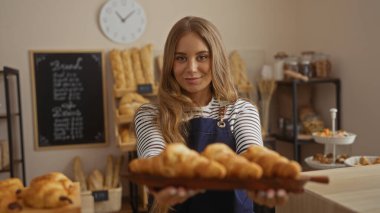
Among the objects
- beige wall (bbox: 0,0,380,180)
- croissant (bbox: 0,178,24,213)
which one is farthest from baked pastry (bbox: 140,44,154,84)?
croissant (bbox: 0,178,24,213)

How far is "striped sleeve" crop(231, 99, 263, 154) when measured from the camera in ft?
4.69

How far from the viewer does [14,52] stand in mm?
3434

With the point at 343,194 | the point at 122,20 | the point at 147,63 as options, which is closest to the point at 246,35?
the point at 147,63

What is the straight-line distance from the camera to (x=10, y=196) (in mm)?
1066

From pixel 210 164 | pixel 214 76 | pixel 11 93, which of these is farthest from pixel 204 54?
pixel 11 93

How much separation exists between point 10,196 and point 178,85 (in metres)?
0.68

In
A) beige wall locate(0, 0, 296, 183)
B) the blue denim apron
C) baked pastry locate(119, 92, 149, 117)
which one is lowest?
the blue denim apron

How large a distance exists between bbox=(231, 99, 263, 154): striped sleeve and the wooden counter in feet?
0.79

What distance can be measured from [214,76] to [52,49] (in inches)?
96.5

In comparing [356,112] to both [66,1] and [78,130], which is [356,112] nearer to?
[78,130]

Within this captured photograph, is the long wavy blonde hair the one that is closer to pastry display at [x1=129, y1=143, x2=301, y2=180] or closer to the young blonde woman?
the young blonde woman

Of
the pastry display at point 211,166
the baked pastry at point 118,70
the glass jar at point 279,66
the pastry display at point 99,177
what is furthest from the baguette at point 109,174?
the pastry display at point 211,166

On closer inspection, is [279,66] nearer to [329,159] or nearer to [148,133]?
[329,159]

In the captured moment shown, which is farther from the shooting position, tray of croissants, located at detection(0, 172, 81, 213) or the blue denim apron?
the blue denim apron
